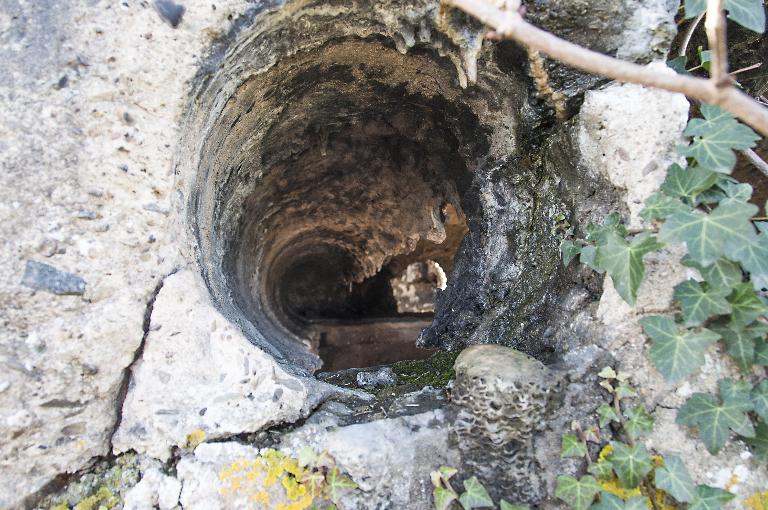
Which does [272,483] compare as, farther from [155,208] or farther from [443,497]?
[155,208]

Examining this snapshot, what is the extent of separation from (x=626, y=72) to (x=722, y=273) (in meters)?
0.56

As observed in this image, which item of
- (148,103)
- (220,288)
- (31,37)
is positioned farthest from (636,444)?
(31,37)

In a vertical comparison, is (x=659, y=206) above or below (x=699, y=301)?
above

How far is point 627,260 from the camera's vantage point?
1044 mm

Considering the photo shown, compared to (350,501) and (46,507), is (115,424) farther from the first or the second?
(350,501)

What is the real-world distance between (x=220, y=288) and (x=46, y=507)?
702mm

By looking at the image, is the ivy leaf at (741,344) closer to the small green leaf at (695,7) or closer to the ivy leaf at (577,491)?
the ivy leaf at (577,491)

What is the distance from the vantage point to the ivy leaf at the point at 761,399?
3.23 ft

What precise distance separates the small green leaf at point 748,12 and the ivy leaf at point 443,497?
3.86ft

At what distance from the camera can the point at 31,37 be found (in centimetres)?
107

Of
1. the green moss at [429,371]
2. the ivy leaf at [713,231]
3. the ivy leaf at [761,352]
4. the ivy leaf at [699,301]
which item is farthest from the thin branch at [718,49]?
the green moss at [429,371]

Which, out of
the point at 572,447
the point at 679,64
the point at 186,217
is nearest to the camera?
the point at 572,447

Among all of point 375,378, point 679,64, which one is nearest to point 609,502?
point 375,378

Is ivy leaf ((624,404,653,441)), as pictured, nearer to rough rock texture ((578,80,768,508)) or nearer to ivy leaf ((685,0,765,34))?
rough rock texture ((578,80,768,508))
